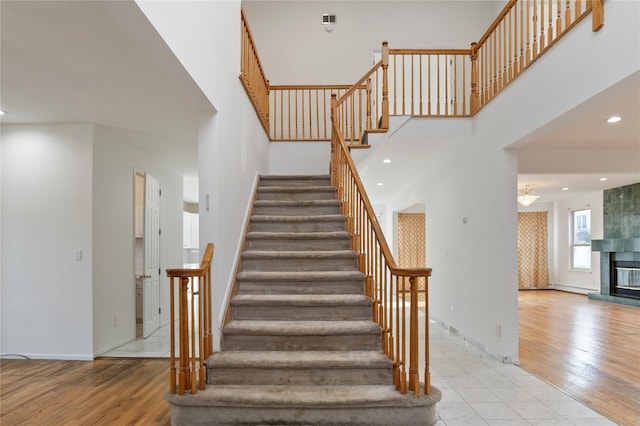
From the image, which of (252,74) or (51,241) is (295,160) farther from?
(51,241)

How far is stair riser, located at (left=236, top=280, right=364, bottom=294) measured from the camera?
11.9 ft

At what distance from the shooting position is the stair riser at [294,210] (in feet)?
15.8

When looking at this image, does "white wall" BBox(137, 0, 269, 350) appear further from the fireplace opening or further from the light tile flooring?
the fireplace opening

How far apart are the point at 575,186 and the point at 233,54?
8.64m

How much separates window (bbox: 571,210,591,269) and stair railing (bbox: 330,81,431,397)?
28.2 feet

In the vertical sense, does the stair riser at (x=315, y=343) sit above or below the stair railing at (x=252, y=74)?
below

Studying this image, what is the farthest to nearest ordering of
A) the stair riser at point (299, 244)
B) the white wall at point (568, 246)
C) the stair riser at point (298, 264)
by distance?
1. the white wall at point (568, 246)
2. the stair riser at point (299, 244)
3. the stair riser at point (298, 264)

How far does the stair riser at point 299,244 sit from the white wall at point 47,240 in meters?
1.84

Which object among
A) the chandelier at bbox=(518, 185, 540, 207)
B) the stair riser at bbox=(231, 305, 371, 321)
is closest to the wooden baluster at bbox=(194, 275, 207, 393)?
the stair riser at bbox=(231, 305, 371, 321)

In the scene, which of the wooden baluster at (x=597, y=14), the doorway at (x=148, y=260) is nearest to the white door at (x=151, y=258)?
the doorway at (x=148, y=260)

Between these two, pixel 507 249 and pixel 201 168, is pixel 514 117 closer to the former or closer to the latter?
pixel 507 249

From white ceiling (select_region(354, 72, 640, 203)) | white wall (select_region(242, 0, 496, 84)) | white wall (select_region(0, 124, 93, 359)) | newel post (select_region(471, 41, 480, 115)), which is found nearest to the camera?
white ceiling (select_region(354, 72, 640, 203))

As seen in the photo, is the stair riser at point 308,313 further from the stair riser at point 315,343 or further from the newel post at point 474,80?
the newel post at point 474,80

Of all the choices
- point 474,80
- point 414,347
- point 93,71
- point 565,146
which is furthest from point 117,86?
point 565,146
